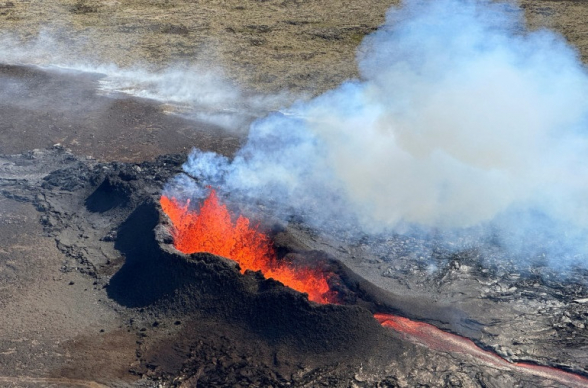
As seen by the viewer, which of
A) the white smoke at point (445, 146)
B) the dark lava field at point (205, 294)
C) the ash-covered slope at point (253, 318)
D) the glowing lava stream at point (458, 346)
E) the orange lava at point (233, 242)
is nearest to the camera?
the ash-covered slope at point (253, 318)

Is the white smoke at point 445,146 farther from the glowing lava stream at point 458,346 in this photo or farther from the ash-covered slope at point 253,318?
the glowing lava stream at point 458,346

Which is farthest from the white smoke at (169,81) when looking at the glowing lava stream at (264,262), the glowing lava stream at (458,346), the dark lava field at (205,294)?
the glowing lava stream at (458,346)

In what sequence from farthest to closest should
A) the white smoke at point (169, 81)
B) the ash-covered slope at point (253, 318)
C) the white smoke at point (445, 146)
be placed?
the white smoke at point (169, 81) < the white smoke at point (445, 146) < the ash-covered slope at point (253, 318)

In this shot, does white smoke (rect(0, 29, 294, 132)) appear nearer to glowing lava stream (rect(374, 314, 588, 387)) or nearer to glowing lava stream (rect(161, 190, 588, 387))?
glowing lava stream (rect(161, 190, 588, 387))

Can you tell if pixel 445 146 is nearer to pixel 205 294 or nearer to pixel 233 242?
pixel 233 242

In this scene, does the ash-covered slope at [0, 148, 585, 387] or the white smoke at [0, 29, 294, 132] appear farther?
the white smoke at [0, 29, 294, 132]

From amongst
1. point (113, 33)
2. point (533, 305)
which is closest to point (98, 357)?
point (533, 305)

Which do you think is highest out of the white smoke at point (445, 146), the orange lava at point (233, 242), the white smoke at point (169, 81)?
the white smoke at point (445, 146)

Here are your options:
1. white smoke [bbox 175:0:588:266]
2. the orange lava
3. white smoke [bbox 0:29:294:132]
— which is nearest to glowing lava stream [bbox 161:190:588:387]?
the orange lava

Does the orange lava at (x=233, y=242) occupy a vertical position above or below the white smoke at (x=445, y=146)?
below
